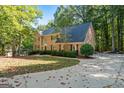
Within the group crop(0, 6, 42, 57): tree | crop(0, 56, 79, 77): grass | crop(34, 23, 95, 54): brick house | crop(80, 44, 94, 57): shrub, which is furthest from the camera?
crop(80, 44, 94, 57): shrub

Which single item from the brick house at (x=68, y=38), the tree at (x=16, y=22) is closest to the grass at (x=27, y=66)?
the brick house at (x=68, y=38)

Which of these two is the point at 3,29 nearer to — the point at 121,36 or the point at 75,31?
the point at 75,31

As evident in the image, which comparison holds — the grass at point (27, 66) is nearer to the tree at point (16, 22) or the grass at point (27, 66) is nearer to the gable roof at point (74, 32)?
the gable roof at point (74, 32)

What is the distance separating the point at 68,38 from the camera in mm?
12953

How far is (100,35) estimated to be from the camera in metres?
20.0

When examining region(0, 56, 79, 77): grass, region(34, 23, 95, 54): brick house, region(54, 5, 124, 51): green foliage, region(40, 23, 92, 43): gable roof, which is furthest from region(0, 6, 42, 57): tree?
region(0, 56, 79, 77): grass

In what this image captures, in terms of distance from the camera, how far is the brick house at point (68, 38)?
41.9 feet

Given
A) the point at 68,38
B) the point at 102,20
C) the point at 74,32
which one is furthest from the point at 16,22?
the point at 102,20

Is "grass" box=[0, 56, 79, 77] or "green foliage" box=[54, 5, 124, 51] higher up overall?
"green foliage" box=[54, 5, 124, 51]

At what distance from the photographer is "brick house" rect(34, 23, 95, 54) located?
12773mm

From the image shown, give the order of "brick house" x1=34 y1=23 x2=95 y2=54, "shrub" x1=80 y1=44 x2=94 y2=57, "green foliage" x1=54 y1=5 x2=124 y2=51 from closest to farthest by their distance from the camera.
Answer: "brick house" x1=34 y1=23 x2=95 y2=54
"shrub" x1=80 y1=44 x2=94 y2=57
"green foliage" x1=54 y1=5 x2=124 y2=51

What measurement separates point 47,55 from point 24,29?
14.5 feet

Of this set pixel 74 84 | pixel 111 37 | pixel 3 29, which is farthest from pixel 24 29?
pixel 74 84

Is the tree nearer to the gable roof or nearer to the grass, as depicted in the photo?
the gable roof
